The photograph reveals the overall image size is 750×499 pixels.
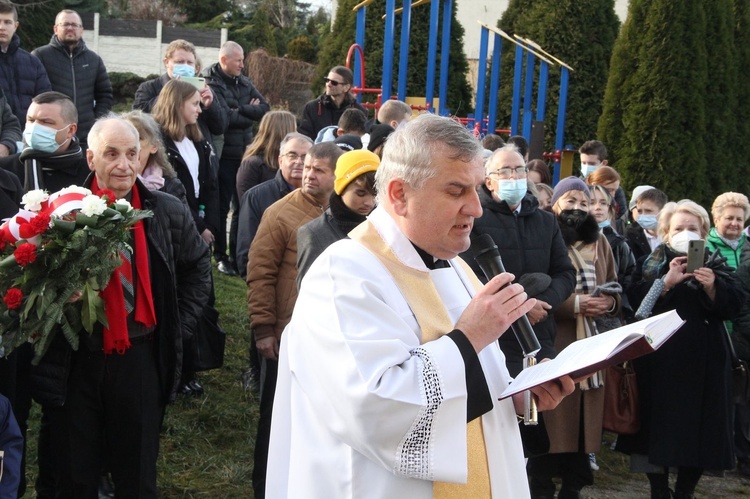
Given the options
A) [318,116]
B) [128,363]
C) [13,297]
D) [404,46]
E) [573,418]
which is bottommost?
[573,418]

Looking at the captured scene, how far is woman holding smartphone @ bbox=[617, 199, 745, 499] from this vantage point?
18.9ft

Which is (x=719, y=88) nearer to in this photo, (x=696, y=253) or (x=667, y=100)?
(x=667, y=100)

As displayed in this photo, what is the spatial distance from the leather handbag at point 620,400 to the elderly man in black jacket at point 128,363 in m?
2.72

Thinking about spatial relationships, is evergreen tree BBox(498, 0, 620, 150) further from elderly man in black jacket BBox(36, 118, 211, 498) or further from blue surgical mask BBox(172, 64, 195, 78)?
elderly man in black jacket BBox(36, 118, 211, 498)

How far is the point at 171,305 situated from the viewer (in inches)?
174

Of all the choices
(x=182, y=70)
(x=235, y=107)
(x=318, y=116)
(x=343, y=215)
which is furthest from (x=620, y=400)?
(x=235, y=107)

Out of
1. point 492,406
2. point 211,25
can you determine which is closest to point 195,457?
point 492,406

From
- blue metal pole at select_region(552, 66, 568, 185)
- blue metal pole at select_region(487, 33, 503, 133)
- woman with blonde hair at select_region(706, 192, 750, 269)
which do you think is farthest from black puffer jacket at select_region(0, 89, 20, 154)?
blue metal pole at select_region(552, 66, 568, 185)

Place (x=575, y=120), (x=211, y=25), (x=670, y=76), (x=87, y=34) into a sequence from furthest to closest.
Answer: (x=211, y=25)
(x=87, y=34)
(x=575, y=120)
(x=670, y=76)

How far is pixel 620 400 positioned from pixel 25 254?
3685 mm

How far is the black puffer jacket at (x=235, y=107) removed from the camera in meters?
9.33

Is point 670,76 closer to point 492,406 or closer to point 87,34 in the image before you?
point 492,406

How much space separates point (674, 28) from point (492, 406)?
957 centimetres

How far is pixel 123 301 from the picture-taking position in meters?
4.16
